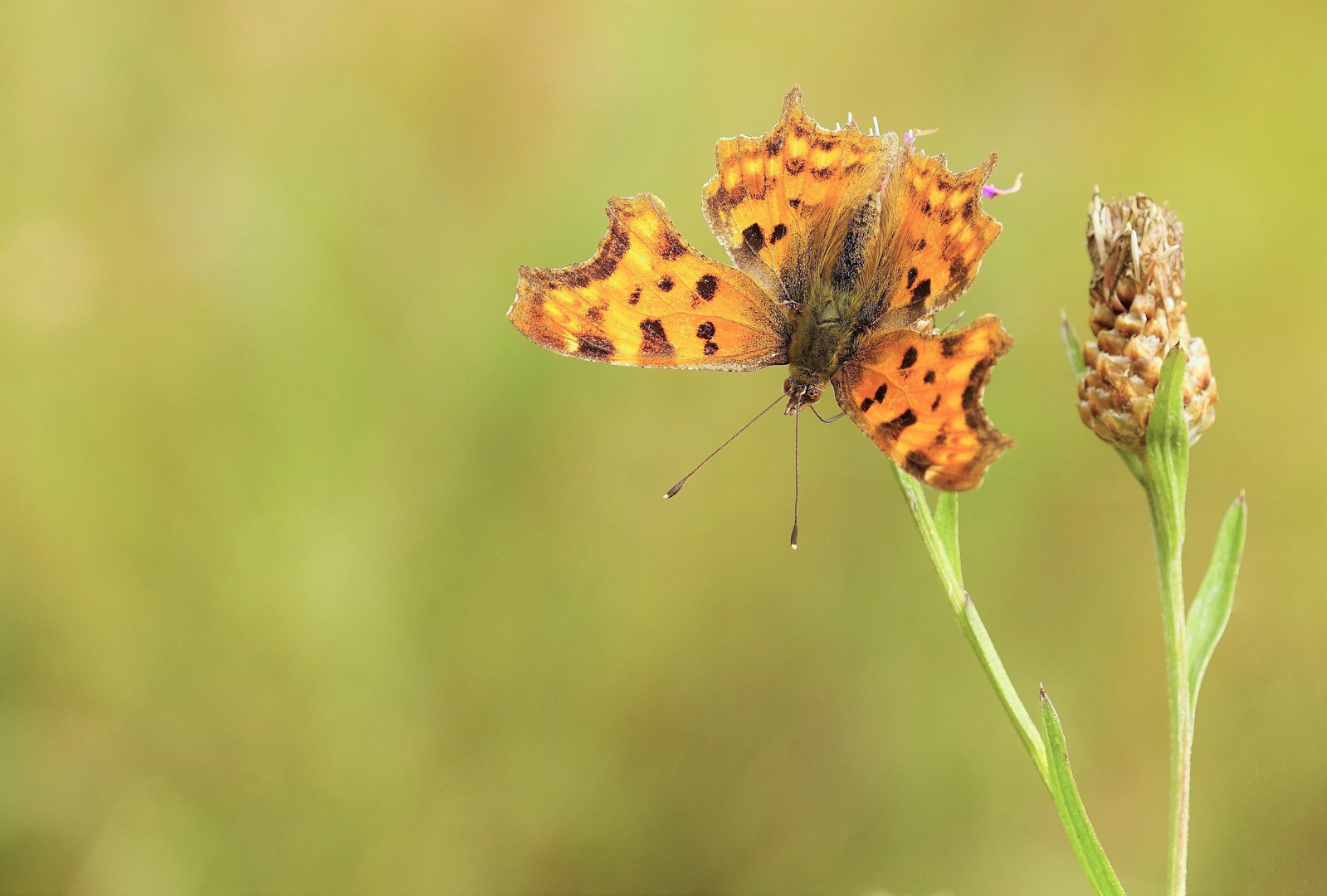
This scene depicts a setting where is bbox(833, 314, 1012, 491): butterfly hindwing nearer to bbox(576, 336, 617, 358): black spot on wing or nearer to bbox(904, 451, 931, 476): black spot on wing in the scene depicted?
bbox(904, 451, 931, 476): black spot on wing

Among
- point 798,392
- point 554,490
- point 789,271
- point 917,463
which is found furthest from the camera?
point 554,490

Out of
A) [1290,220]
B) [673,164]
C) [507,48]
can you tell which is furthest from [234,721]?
[1290,220]

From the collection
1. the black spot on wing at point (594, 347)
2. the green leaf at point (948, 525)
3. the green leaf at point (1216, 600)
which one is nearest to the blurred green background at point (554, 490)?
the green leaf at point (1216, 600)

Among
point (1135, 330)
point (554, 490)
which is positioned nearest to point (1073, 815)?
point (1135, 330)

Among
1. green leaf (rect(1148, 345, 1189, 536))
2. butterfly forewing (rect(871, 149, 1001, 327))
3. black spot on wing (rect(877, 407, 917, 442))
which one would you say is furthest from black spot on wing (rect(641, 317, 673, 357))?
green leaf (rect(1148, 345, 1189, 536))

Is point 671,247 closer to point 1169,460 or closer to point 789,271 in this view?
point 789,271

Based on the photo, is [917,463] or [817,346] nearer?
[917,463]

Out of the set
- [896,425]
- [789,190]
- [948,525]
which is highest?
[789,190]
